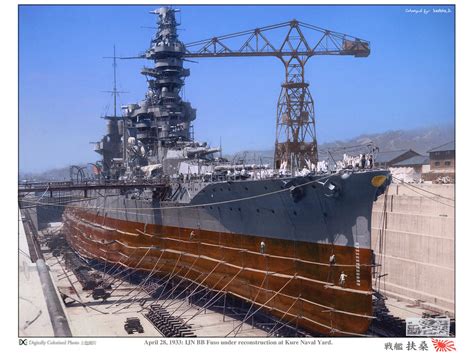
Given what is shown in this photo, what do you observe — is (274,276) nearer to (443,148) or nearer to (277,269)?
(277,269)

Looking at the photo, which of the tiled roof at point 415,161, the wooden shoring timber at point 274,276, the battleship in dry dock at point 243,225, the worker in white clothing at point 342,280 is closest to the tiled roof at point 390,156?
the tiled roof at point 415,161

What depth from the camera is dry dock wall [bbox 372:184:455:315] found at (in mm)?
20219

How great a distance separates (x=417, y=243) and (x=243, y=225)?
863cm

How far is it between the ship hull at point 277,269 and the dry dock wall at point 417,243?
19.5 ft

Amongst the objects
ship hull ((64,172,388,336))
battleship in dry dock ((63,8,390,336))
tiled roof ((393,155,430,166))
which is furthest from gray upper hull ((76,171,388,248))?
tiled roof ((393,155,430,166))

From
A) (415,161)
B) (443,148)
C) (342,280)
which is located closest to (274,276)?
(342,280)

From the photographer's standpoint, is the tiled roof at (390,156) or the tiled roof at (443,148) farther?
the tiled roof at (390,156)

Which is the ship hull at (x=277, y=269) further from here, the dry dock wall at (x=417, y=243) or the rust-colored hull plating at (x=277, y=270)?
the dry dock wall at (x=417, y=243)

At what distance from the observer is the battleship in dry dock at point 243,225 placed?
14.7 metres

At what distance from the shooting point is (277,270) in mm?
16625

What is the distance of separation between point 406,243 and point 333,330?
9.46 metres

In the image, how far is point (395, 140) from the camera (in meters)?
48.3

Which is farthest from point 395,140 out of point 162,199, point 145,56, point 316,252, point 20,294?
point 20,294

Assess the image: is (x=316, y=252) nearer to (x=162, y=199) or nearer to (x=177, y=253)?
(x=177, y=253)
